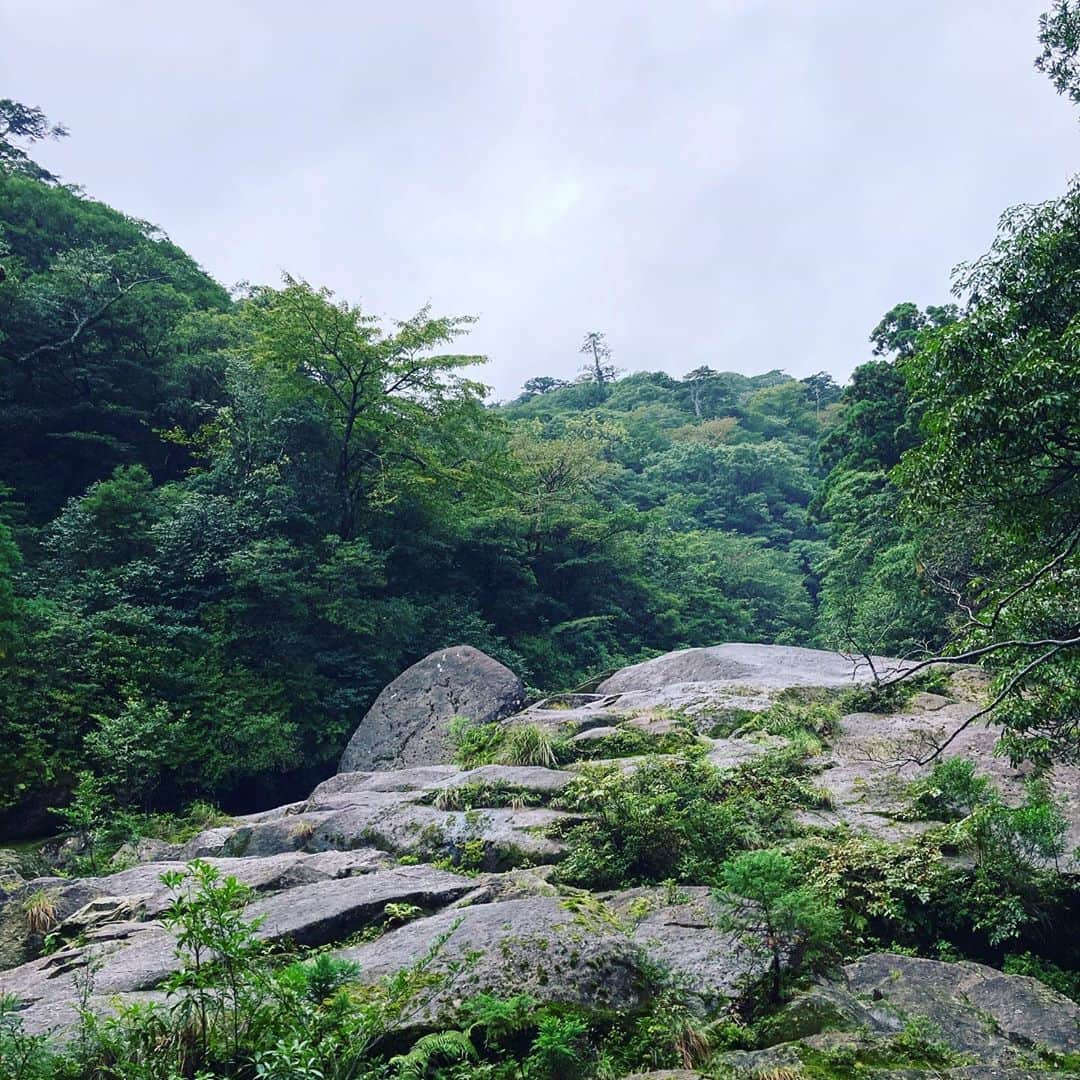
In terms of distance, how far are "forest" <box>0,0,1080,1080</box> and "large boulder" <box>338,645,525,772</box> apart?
1107mm

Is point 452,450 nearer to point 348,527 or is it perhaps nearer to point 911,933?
point 348,527

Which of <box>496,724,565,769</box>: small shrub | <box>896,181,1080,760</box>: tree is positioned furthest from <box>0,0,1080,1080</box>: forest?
<box>496,724,565,769</box>: small shrub

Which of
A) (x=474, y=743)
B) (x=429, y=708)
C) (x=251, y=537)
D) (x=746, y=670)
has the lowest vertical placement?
(x=474, y=743)

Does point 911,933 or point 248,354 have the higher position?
point 248,354

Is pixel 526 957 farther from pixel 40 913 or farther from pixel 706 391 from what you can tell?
pixel 706 391

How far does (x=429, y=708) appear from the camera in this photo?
42.0 ft

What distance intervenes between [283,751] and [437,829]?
7924 millimetres

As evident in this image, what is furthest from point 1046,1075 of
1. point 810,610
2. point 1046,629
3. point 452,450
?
point 810,610

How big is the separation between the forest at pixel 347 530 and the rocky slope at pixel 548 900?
1.61 ft

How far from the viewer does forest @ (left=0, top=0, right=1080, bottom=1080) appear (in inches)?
262

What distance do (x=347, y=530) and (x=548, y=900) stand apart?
549 inches

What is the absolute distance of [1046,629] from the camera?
21.4ft

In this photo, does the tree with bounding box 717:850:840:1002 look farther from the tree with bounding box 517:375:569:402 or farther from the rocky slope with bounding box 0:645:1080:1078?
the tree with bounding box 517:375:569:402

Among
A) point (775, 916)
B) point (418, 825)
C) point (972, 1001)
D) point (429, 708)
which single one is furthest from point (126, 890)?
point (972, 1001)
